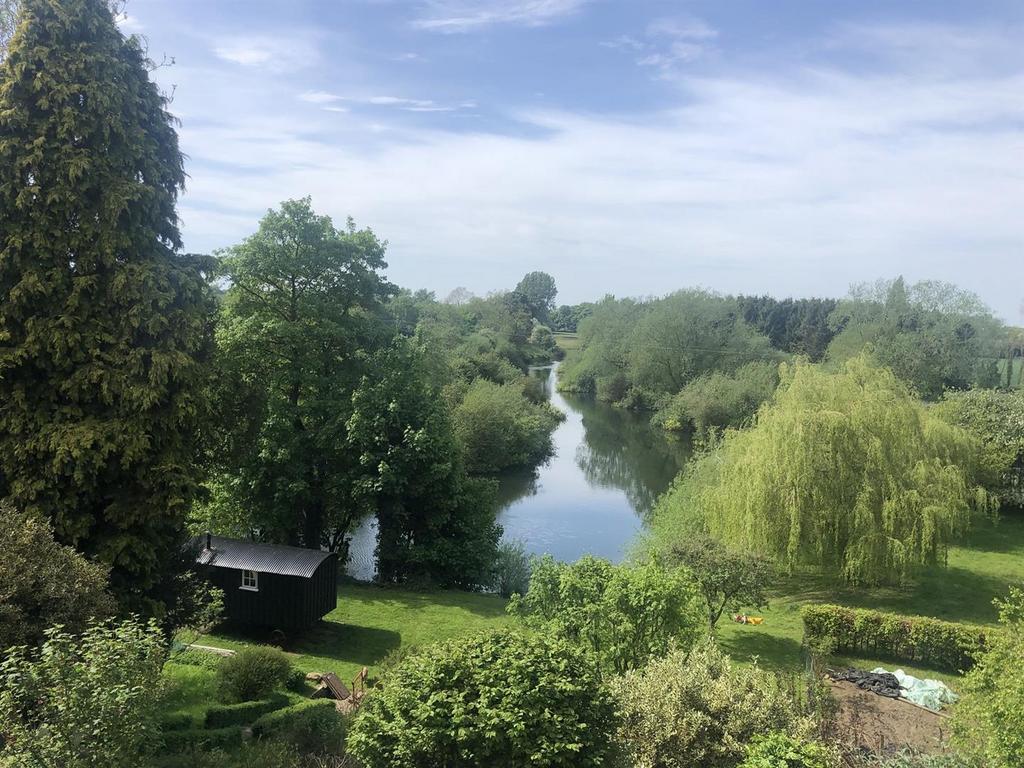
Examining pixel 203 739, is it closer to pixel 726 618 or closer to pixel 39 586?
pixel 39 586

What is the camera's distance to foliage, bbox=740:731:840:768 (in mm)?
7023

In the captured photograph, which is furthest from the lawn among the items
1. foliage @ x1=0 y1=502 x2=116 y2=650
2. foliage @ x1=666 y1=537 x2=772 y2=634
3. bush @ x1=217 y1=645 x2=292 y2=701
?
foliage @ x1=0 y1=502 x2=116 y2=650

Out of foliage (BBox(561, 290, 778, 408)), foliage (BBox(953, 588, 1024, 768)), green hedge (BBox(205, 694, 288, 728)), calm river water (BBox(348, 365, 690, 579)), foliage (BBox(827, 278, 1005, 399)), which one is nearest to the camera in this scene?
foliage (BBox(953, 588, 1024, 768))

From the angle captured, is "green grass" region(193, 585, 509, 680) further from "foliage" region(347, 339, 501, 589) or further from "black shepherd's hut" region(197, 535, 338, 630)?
"foliage" region(347, 339, 501, 589)

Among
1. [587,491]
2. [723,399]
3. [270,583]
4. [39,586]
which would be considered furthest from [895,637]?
[723,399]

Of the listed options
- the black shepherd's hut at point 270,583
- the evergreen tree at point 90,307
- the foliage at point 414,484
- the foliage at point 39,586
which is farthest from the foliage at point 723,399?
the foliage at point 39,586

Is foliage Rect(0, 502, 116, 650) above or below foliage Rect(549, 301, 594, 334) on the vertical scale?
below

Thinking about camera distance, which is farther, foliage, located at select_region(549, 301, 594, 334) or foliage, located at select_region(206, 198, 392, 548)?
foliage, located at select_region(549, 301, 594, 334)

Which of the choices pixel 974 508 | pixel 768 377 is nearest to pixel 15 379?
pixel 974 508

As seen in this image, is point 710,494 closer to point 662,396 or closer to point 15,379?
point 15,379

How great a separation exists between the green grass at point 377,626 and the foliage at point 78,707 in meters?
8.43

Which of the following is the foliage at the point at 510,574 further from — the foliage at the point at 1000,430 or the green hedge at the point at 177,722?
the foliage at the point at 1000,430

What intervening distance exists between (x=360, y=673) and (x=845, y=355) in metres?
47.2

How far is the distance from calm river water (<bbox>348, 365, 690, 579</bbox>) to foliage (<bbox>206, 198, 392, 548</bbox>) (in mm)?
5064
